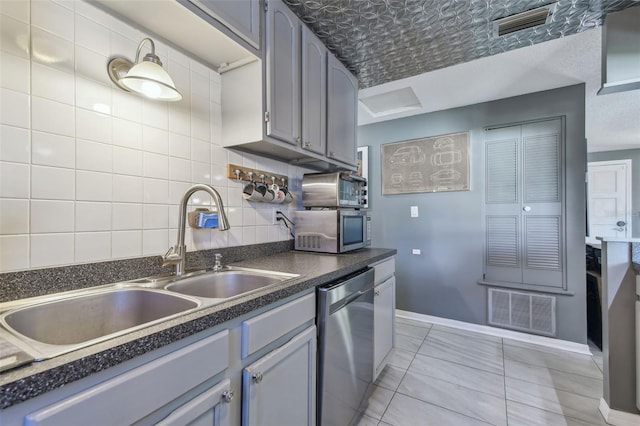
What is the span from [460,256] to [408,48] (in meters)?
2.09

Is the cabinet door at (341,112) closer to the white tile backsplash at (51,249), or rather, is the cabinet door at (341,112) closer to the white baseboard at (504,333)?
the white tile backsplash at (51,249)

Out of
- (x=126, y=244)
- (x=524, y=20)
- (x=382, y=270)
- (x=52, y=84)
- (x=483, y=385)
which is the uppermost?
(x=524, y=20)

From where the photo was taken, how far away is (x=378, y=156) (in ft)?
11.3

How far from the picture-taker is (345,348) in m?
1.39

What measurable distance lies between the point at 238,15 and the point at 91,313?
54.2 inches

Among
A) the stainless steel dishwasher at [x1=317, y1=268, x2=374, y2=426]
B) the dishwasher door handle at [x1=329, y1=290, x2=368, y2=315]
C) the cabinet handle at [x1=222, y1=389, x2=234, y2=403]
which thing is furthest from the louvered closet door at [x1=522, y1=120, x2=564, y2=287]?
the cabinet handle at [x1=222, y1=389, x2=234, y2=403]

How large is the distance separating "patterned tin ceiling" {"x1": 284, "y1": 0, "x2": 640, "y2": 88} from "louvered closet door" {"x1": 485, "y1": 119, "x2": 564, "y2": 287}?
3.51ft

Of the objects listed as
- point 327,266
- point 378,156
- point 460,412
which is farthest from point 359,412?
point 378,156

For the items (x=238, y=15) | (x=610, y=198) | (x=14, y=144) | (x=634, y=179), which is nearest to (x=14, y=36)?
(x=14, y=144)

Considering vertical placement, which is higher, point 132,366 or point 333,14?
point 333,14

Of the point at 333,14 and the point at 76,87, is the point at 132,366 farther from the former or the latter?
the point at 333,14

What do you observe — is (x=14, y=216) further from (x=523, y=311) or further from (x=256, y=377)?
(x=523, y=311)

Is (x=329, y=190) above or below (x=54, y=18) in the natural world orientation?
below

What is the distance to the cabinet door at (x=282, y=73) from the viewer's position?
1.49 m
